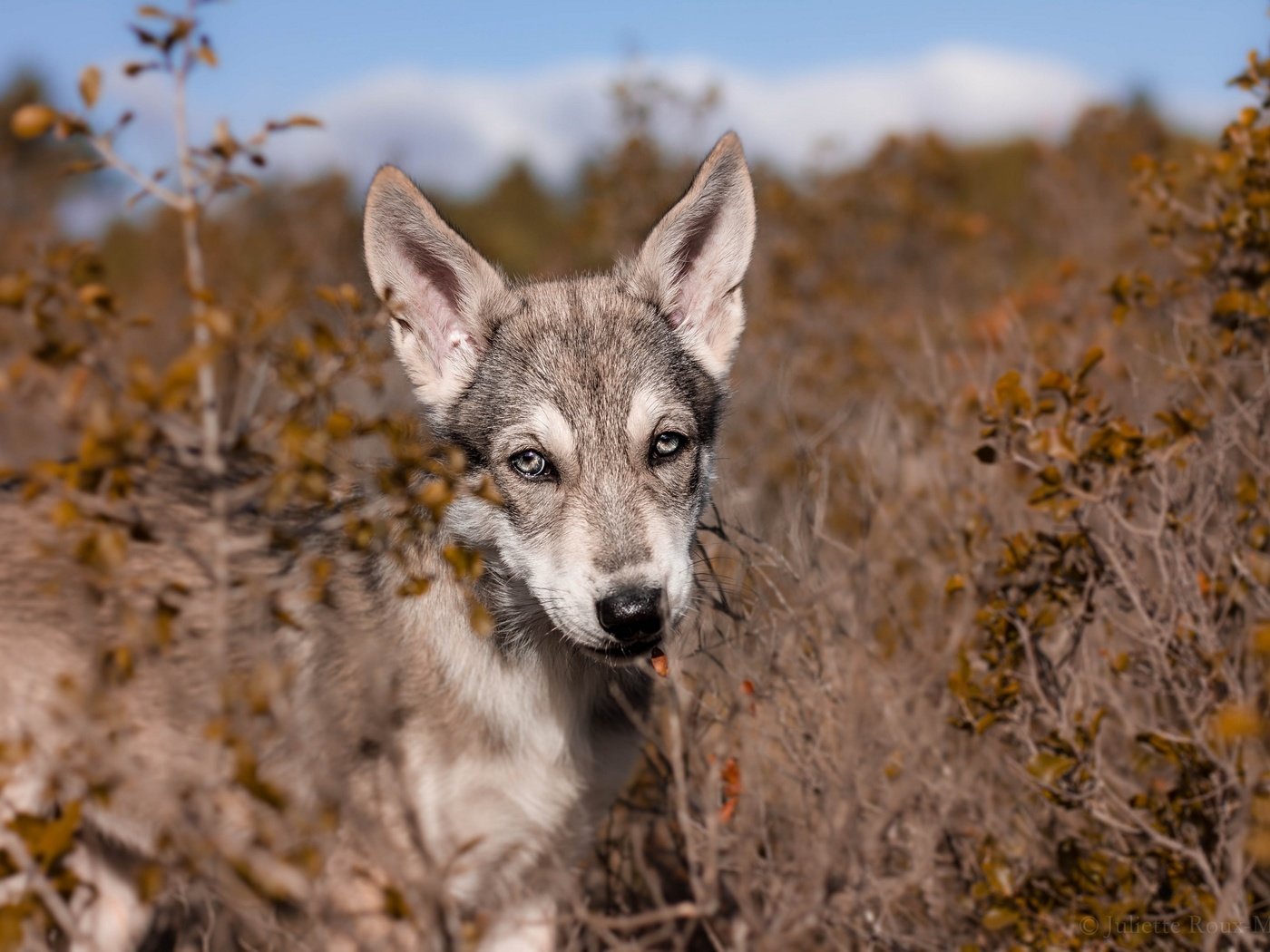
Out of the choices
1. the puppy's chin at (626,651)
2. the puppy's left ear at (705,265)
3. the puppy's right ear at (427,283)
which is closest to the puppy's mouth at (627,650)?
the puppy's chin at (626,651)

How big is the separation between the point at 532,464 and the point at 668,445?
1.48 feet

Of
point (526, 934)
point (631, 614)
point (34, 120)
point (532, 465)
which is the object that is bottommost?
point (526, 934)

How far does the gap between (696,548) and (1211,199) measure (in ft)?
8.76

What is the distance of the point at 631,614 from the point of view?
9.96 ft

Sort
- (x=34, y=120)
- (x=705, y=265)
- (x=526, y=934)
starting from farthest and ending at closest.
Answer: (x=705, y=265)
(x=526, y=934)
(x=34, y=120)

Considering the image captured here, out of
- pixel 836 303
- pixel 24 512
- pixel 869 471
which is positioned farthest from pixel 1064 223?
pixel 24 512

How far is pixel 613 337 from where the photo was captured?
381cm

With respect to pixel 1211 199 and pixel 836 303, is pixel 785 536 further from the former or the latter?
pixel 836 303

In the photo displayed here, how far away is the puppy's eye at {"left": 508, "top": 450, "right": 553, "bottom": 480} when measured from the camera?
3.56 meters

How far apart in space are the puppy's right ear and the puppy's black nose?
111 centimetres

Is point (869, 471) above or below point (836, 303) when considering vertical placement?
above

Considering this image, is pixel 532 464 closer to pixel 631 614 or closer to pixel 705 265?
pixel 631 614

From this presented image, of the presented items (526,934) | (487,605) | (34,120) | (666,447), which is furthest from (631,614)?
(34,120)

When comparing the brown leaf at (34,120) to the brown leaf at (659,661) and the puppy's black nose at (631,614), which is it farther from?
the brown leaf at (659,661)
